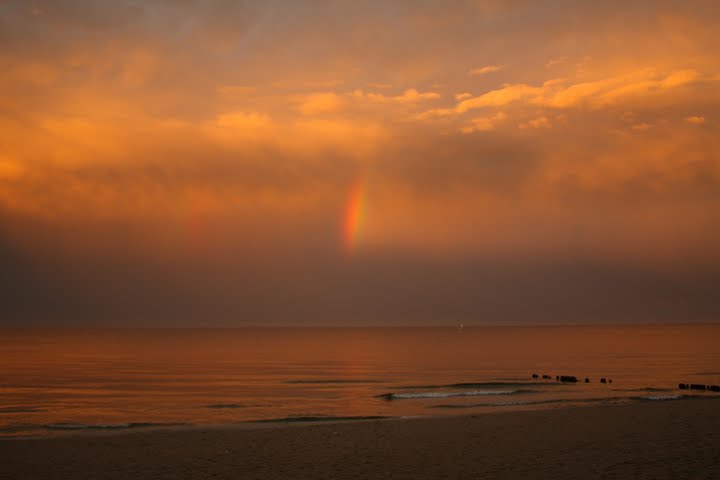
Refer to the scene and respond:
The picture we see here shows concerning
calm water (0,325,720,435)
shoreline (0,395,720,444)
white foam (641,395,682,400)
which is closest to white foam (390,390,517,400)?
calm water (0,325,720,435)

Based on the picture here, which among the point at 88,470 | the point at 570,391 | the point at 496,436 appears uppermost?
the point at 570,391

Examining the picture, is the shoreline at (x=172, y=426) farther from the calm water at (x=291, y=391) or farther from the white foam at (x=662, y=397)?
the white foam at (x=662, y=397)

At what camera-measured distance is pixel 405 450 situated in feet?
71.9

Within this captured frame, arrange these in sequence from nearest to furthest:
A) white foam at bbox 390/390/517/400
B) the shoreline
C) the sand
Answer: the sand
the shoreline
white foam at bbox 390/390/517/400

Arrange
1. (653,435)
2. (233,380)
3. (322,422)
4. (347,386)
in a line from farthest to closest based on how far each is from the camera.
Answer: (233,380) → (347,386) → (322,422) → (653,435)

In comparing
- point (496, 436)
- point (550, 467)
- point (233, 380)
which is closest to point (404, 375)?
point (233, 380)

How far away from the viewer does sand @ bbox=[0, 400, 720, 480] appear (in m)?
18.6

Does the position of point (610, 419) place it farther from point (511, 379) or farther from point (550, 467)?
point (511, 379)

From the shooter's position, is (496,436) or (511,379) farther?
(511,379)

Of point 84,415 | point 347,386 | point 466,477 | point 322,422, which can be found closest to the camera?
point 466,477

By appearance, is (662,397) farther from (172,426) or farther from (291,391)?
(172,426)

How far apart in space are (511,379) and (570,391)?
1136 centimetres

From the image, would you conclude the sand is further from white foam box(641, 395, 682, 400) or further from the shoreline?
white foam box(641, 395, 682, 400)

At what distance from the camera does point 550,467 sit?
18.6 m
